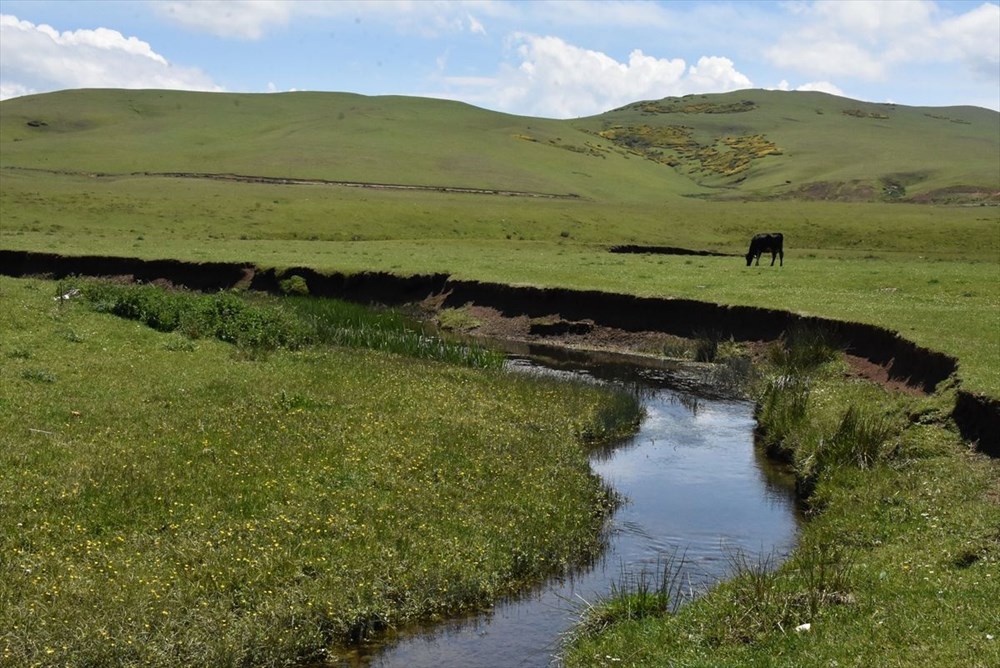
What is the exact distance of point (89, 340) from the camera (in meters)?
25.7

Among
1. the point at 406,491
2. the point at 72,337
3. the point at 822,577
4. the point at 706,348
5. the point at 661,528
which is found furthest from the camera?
the point at 706,348

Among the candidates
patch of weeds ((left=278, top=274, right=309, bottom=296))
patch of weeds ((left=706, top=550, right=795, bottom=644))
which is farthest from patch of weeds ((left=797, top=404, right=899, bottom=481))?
patch of weeds ((left=278, top=274, right=309, bottom=296))

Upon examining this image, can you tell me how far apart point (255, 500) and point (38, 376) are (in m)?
8.27

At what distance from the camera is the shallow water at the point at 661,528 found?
12.7 meters

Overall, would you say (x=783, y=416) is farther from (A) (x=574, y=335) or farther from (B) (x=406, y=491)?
(A) (x=574, y=335)

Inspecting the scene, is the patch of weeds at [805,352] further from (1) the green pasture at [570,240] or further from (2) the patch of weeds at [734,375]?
(1) the green pasture at [570,240]

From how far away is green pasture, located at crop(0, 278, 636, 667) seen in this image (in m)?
12.0

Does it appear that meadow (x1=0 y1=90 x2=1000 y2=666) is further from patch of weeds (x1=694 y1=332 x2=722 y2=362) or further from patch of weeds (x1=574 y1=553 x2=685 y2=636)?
patch of weeds (x1=694 y1=332 x2=722 y2=362)

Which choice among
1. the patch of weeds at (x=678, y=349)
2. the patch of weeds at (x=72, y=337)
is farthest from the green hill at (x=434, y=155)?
the patch of weeds at (x=72, y=337)

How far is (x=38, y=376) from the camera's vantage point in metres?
21.0

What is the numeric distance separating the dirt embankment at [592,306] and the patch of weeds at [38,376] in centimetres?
1807

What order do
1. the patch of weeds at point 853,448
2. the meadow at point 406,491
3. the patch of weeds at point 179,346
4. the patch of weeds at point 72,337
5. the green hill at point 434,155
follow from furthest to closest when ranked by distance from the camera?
the green hill at point 434,155, the patch of weeds at point 179,346, the patch of weeds at point 72,337, the patch of weeds at point 853,448, the meadow at point 406,491

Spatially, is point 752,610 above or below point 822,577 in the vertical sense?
below

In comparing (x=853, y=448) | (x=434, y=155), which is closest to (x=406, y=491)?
(x=853, y=448)
